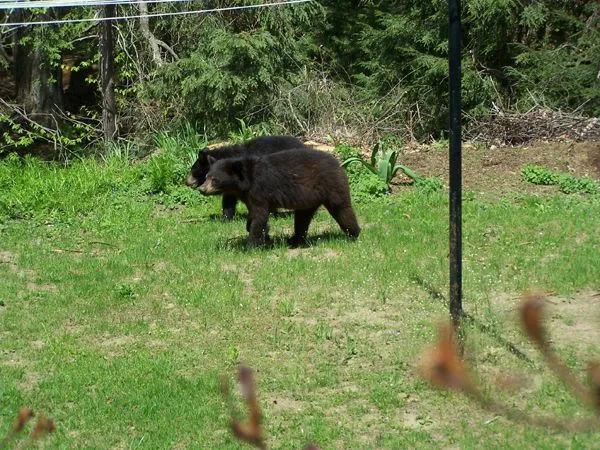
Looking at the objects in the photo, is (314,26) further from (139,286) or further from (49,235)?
(139,286)

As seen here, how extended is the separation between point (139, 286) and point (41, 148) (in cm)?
1472

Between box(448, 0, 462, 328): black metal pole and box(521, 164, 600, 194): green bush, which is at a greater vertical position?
box(448, 0, 462, 328): black metal pole

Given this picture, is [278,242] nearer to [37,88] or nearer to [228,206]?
[228,206]

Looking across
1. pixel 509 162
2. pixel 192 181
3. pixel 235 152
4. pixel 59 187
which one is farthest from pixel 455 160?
pixel 59 187

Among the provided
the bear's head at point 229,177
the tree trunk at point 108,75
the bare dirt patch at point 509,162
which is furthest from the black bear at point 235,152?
the tree trunk at point 108,75

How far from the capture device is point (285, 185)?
11438mm

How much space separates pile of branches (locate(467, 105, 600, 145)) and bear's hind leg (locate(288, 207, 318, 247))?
6.37m

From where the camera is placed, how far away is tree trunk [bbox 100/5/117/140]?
2092 cm

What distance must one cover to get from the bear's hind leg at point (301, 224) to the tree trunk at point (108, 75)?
10396 mm

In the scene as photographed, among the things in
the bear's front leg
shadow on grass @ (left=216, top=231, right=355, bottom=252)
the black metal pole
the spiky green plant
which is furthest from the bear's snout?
the black metal pole

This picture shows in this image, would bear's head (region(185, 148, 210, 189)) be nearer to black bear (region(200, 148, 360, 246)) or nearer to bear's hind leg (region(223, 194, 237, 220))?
bear's hind leg (region(223, 194, 237, 220))

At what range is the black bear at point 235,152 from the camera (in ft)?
45.0

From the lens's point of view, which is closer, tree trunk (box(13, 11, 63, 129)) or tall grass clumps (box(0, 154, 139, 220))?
tall grass clumps (box(0, 154, 139, 220))

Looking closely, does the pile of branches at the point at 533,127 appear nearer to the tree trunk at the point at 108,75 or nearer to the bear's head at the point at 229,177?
the bear's head at the point at 229,177
